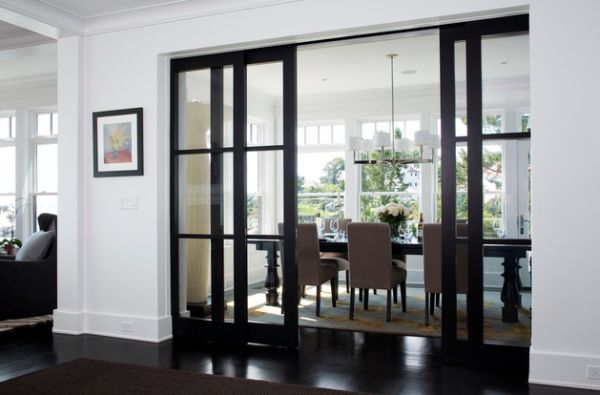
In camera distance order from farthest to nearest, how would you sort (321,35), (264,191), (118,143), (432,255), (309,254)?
(309,254), (432,255), (118,143), (264,191), (321,35)

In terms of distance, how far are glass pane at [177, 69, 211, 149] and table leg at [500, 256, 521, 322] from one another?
8.30ft

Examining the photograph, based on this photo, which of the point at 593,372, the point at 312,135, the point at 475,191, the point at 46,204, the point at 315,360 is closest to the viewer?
the point at 593,372

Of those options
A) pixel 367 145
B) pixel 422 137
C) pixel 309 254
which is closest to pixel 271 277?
pixel 309 254

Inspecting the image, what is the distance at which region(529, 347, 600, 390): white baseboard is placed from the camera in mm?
3359

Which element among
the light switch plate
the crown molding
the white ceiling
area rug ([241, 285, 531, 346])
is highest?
the white ceiling

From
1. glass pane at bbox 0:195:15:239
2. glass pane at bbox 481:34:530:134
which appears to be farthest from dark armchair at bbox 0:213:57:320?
glass pane at bbox 481:34:530:134

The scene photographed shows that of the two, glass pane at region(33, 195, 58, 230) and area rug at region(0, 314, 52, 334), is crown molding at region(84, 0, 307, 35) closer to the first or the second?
area rug at region(0, 314, 52, 334)

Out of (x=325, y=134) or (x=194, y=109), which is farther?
(x=325, y=134)

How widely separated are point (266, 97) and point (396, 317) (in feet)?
8.78

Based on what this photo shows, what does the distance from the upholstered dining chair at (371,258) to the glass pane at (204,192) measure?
1.37m

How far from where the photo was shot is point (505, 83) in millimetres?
3646

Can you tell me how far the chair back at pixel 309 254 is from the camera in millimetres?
5508

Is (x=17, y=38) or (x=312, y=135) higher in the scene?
(x=17, y=38)

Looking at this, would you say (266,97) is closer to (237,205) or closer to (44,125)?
(237,205)
